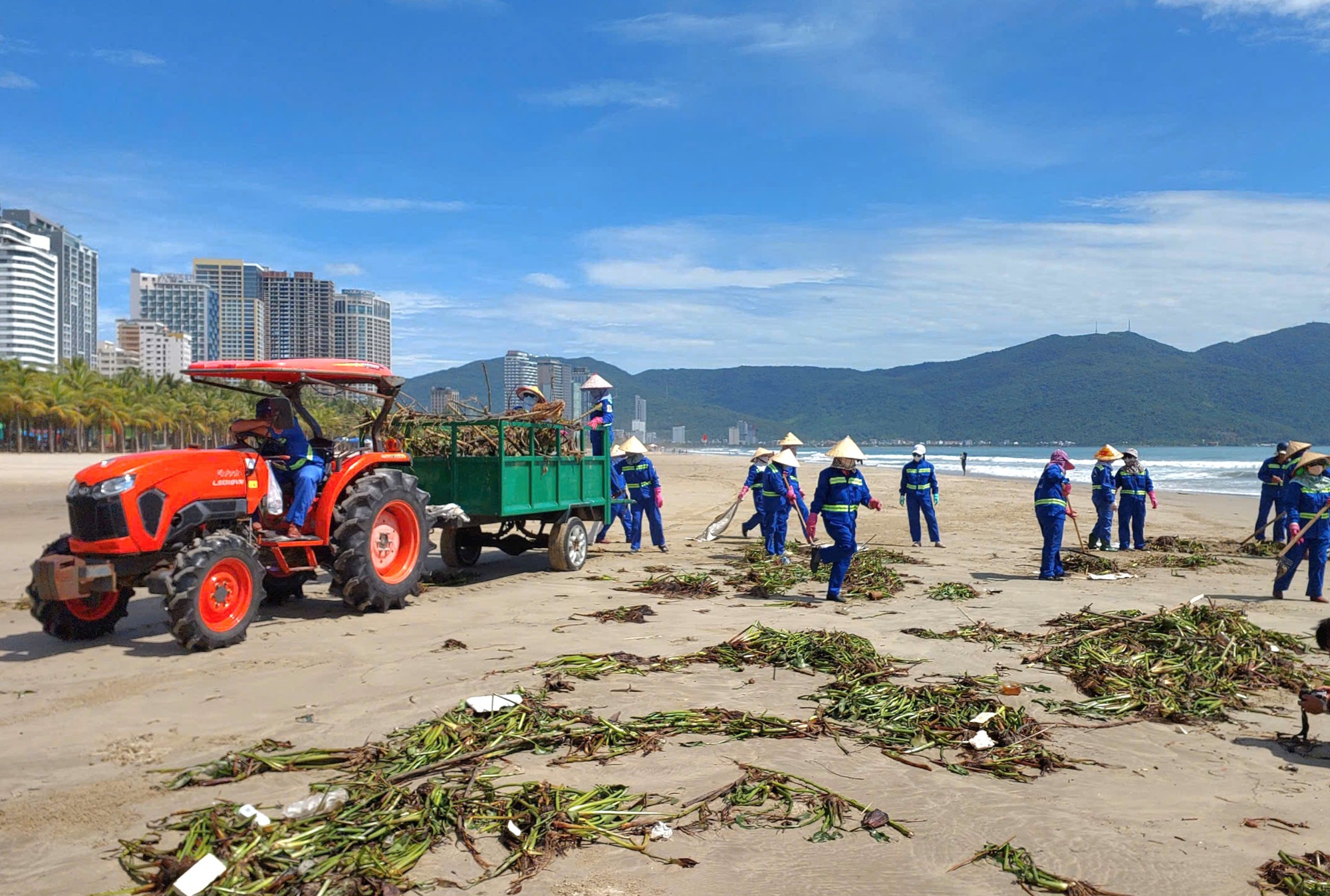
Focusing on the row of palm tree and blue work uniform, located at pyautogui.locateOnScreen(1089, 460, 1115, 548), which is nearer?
blue work uniform, located at pyautogui.locateOnScreen(1089, 460, 1115, 548)

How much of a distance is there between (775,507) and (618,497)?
238cm

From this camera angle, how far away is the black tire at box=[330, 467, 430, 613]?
8.77m

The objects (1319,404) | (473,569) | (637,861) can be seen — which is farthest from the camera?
(1319,404)

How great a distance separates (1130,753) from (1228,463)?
239 feet

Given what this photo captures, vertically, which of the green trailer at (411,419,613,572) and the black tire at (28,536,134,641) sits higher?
the green trailer at (411,419,613,572)

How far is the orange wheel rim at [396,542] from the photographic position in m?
9.38

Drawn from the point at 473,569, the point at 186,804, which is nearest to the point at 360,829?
the point at 186,804

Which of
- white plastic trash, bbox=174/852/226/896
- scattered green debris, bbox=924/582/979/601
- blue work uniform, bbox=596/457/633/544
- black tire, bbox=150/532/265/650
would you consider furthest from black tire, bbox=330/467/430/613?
scattered green debris, bbox=924/582/979/601

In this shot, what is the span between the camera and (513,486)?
11.0 meters

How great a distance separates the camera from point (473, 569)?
41.0ft

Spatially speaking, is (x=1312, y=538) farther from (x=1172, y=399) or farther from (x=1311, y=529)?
(x=1172, y=399)

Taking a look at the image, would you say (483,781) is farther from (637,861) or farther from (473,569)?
(473,569)

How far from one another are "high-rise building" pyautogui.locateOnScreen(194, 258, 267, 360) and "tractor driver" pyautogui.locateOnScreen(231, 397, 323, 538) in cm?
11718

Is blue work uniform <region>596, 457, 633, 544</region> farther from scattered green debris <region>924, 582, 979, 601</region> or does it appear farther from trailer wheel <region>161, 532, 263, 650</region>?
trailer wheel <region>161, 532, 263, 650</region>
